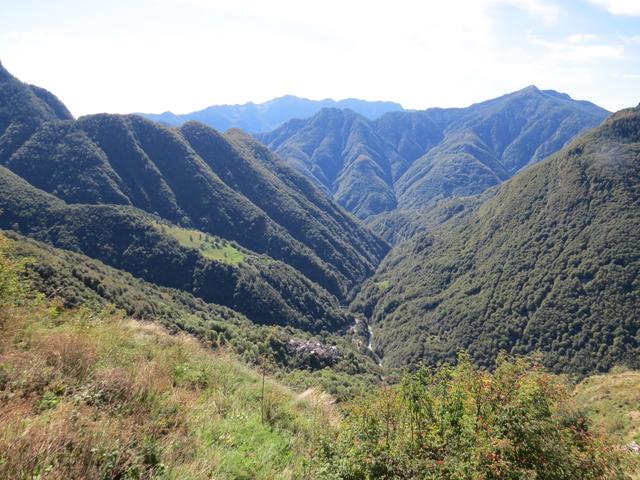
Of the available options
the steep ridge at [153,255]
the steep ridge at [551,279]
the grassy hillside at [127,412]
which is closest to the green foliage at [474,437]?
the grassy hillside at [127,412]

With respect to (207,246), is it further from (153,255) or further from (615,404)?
(615,404)

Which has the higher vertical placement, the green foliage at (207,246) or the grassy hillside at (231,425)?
the grassy hillside at (231,425)

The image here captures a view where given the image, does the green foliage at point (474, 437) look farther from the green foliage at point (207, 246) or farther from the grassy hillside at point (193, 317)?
the green foliage at point (207, 246)

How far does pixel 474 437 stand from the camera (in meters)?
7.23

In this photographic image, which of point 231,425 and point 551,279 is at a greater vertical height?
point 231,425

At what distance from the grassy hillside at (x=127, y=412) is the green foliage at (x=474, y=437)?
119 cm

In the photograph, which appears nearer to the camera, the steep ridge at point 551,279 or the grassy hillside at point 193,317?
the grassy hillside at point 193,317

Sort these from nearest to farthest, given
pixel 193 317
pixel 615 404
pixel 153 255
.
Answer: pixel 615 404
pixel 193 317
pixel 153 255

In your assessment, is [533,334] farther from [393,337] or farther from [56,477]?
[56,477]

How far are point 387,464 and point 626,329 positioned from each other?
142m

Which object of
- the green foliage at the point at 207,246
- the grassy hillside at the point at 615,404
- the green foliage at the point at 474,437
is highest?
the green foliage at the point at 474,437

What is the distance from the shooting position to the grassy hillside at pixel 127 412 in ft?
16.9

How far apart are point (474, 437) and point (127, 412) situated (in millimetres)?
6456

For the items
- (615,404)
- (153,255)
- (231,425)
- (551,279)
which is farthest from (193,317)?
(551,279)
